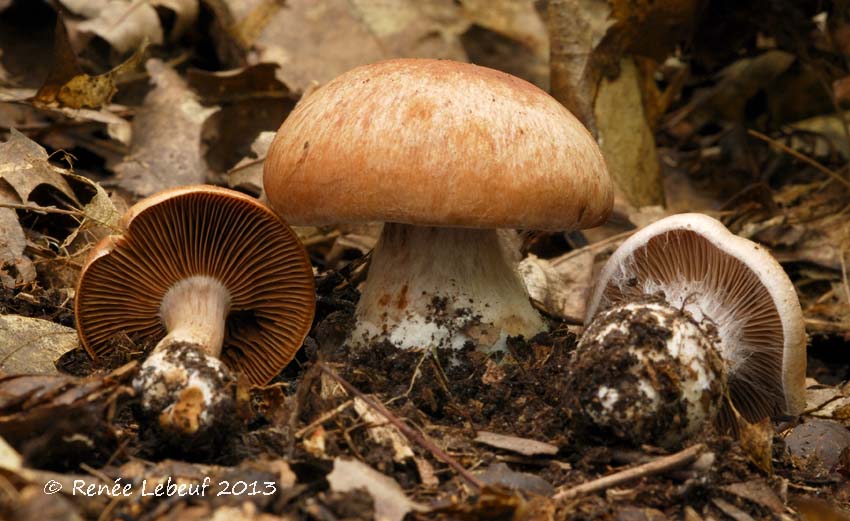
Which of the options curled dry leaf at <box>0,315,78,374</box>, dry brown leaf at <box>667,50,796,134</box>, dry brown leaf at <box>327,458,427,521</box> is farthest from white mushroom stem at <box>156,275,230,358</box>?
dry brown leaf at <box>667,50,796,134</box>

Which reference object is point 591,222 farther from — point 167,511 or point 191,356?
point 167,511

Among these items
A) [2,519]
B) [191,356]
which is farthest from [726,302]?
[2,519]

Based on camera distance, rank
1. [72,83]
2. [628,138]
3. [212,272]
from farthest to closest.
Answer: [628,138], [72,83], [212,272]

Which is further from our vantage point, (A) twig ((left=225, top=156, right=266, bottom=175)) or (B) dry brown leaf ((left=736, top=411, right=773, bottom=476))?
(A) twig ((left=225, top=156, right=266, bottom=175))

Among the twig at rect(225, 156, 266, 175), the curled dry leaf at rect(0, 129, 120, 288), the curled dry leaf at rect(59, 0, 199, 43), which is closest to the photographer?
the curled dry leaf at rect(0, 129, 120, 288)

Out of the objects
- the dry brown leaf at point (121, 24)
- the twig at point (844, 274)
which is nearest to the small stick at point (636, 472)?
the twig at point (844, 274)

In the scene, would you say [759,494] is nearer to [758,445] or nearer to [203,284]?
[758,445]

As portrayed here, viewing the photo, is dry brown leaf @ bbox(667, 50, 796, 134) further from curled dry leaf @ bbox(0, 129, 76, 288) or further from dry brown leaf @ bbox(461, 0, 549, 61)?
curled dry leaf @ bbox(0, 129, 76, 288)

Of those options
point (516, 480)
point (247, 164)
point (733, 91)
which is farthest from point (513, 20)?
point (516, 480)
